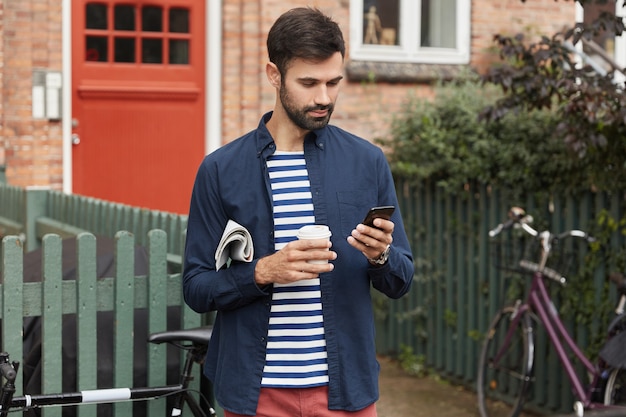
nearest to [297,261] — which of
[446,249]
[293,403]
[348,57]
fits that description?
[293,403]

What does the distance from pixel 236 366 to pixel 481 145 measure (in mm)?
4643

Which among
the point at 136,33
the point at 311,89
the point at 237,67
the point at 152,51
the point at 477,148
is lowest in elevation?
the point at 477,148

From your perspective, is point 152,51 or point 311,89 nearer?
point 311,89

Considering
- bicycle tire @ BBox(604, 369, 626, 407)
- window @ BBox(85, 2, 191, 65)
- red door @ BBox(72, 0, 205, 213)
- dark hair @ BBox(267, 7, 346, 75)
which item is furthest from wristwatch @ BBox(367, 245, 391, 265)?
window @ BBox(85, 2, 191, 65)

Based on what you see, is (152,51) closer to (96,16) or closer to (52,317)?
(96,16)

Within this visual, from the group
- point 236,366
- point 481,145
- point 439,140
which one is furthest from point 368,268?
point 439,140

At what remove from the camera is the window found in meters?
10.1

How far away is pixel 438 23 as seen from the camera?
38.8 ft

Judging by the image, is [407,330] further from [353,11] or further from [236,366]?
[236,366]

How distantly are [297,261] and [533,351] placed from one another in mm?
3835

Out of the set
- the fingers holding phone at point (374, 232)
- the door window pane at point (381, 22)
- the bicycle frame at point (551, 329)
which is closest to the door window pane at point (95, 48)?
the door window pane at point (381, 22)

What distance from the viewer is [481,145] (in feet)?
24.3

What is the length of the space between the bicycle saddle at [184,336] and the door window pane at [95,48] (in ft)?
21.0

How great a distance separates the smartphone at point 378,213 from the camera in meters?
2.81
